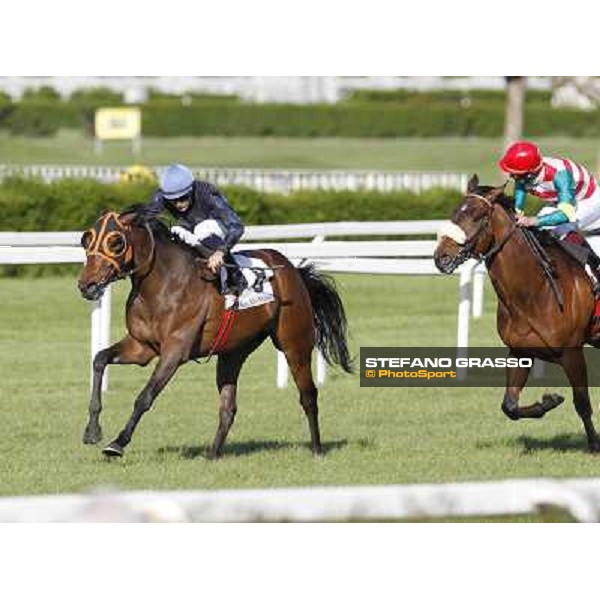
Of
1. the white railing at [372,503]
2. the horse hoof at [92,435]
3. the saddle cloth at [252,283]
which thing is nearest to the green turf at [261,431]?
the horse hoof at [92,435]

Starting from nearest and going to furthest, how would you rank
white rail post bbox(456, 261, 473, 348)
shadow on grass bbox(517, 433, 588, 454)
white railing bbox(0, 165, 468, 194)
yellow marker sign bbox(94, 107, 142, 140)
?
shadow on grass bbox(517, 433, 588, 454) < white rail post bbox(456, 261, 473, 348) < white railing bbox(0, 165, 468, 194) < yellow marker sign bbox(94, 107, 142, 140)

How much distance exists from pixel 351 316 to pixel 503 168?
755 cm

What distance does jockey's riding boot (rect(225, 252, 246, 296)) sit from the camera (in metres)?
8.62

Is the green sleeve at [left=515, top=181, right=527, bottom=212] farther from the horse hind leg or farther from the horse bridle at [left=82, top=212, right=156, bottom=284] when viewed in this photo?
the horse bridle at [left=82, top=212, right=156, bottom=284]

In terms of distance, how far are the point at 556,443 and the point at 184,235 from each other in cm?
241

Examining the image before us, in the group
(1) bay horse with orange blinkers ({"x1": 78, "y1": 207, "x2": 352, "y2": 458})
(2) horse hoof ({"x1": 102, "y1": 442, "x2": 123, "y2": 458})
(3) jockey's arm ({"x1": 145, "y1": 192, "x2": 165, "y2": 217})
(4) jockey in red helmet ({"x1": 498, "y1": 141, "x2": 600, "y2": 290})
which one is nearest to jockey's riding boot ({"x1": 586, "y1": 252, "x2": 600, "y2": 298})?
(4) jockey in red helmet ({"x1": 498, "y1": 141, "x2": 600, "y2": 290})

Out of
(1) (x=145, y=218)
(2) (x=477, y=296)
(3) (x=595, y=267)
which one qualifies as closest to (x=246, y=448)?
(1) (x=145, y=218)

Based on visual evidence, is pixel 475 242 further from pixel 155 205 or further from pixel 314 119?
pixel 314 119

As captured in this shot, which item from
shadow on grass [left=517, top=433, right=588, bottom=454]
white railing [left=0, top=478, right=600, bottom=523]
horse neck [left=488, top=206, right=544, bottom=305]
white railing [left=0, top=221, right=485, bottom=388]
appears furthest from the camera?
white railing [left=0, top=221, right=485, bottom=388]

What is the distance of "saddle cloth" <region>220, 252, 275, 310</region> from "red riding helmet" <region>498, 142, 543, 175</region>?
1328 millimetres

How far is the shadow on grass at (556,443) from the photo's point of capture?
912 centimetres

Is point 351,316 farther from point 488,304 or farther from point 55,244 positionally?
point 55,244

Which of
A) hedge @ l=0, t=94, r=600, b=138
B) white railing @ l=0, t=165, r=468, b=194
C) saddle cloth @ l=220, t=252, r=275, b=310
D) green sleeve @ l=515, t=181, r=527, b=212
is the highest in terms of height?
green sleeve @ l=515, t=181, r=527, b=212

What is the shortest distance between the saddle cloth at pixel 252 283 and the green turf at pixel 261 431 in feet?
2.56
